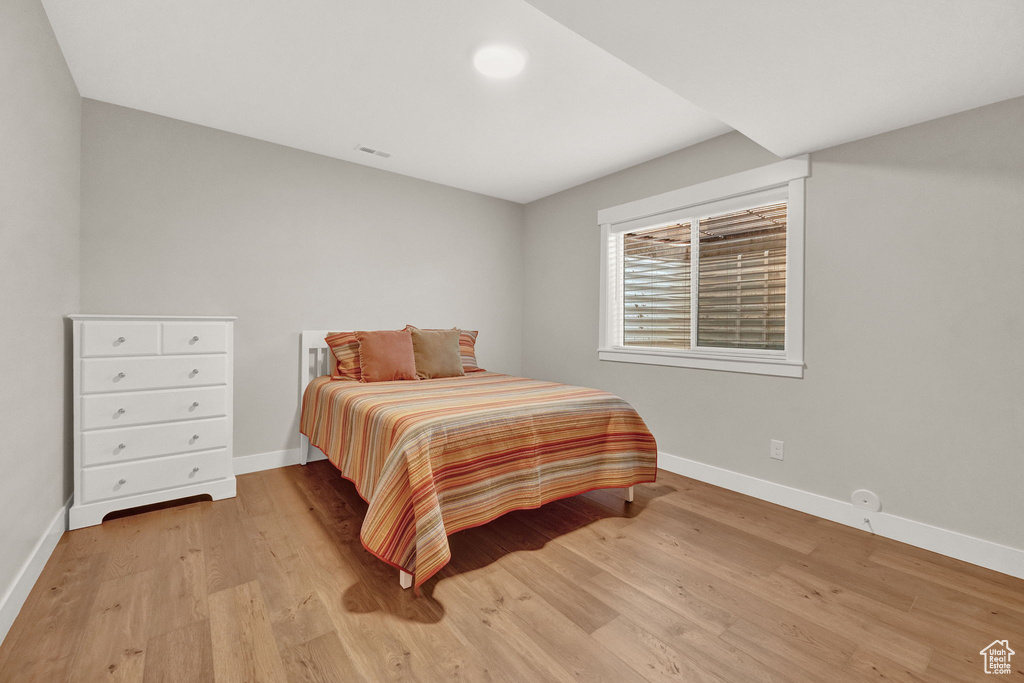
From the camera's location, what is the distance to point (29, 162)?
176 cm

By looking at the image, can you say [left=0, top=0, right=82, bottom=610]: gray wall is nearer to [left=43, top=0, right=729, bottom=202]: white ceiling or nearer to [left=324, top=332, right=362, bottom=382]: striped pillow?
[left=43, top=0, right=729, bottom=202]: white ceiling

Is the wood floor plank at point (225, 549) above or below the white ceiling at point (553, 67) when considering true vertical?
below

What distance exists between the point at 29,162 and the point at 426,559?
2188 mm

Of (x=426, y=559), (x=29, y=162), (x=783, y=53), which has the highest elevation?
(x=783, y=53)

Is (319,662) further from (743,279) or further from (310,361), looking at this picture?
(743,279)

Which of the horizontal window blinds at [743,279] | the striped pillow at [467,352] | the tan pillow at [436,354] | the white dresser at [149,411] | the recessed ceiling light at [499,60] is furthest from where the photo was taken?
the striped pillow at [467,352]

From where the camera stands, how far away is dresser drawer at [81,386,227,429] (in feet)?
7.58

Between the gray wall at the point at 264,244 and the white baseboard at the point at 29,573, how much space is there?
1083 mm


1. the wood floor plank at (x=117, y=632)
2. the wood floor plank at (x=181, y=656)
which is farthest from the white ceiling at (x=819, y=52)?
the wood floor plank at (x=117, y=632)

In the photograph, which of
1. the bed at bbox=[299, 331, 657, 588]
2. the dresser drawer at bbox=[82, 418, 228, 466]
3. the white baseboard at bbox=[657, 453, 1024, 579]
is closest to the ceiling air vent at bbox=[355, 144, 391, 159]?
the bed at bbox=[299, 331, 657, 588]

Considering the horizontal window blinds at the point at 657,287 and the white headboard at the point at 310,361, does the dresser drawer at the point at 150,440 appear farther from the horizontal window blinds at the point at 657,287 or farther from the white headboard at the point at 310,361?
the horizontal window blinds at the point at 657,287

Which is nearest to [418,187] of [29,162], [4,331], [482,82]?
[482,82]

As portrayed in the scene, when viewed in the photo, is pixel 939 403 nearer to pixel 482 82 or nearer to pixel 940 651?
pixel 940 651

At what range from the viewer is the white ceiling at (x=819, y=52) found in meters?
1.46
